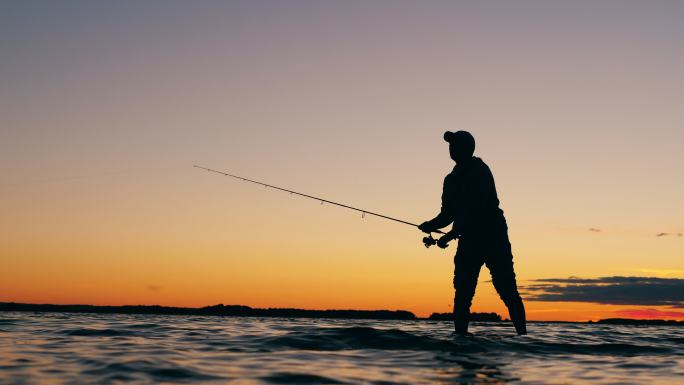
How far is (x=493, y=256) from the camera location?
11.4m

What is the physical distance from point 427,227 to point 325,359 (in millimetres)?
4599

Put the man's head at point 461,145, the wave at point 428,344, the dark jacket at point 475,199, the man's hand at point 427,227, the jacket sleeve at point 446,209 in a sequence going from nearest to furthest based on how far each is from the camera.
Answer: the wave at point 428,344, the dark jacket at point 475,199, the man's head at point 461,145, the jacket sleeve at point 446,209, the man's hand at point 427,227

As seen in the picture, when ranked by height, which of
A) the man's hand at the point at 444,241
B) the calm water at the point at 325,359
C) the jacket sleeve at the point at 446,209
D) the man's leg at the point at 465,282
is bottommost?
the calm water at the point at 325,359

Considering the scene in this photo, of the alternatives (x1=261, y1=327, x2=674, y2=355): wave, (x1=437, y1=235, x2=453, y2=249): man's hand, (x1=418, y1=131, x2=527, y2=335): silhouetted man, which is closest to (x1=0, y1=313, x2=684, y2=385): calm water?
(x1=261, y1=327, x2=674, y2=355): wave

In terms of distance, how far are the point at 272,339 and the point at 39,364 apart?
3.78 meters

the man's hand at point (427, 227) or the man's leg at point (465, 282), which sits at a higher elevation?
the man's hand at point (427, 227)

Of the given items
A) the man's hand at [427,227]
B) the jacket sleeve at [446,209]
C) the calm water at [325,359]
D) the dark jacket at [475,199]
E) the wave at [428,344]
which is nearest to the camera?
the calm water at [325,359]

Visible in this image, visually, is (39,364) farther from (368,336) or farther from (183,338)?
(368,336)

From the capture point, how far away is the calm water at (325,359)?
6.51 m

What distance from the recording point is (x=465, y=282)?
1138cm

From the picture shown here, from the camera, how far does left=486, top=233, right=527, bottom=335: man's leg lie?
37.5 ft

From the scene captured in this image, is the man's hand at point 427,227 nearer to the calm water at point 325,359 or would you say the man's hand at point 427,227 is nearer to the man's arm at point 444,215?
the man's arm at point 444,215

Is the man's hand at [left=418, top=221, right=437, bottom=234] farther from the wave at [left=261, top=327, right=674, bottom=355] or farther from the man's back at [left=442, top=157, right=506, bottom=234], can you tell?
the wave at [left=261, top=327, right=674, bottom=355]

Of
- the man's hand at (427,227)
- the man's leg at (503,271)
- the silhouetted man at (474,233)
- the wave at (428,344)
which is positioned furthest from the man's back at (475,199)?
the wave at (428,344)
